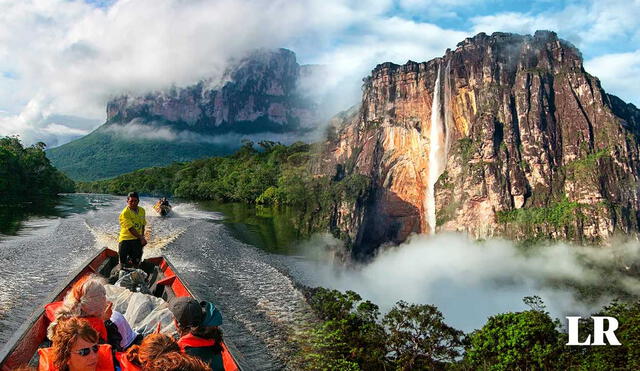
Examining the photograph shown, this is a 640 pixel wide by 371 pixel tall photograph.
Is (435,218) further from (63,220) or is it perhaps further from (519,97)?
(63,220)

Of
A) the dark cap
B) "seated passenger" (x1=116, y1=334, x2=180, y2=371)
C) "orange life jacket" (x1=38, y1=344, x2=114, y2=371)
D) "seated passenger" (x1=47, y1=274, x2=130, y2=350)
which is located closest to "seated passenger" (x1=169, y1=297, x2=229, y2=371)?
the dark cap

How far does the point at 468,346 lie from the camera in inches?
483

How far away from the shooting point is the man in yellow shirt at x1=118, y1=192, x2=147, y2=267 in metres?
9.90

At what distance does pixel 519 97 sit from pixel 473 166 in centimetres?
1085

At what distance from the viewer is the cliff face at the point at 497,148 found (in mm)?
52062

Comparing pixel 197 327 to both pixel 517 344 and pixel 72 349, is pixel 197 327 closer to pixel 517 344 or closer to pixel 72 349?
pixel 72 349

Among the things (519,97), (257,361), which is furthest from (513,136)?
(257,361)

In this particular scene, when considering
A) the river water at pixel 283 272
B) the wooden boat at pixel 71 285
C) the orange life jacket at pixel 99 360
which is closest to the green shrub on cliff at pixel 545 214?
the river water at pixel 283 272

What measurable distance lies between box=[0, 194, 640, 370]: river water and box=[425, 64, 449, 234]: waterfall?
7.19 m

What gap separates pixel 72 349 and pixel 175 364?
110 centimetres

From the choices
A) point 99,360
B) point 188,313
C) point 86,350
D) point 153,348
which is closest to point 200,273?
point 188,313

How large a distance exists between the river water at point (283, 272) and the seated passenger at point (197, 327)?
4.44 metres

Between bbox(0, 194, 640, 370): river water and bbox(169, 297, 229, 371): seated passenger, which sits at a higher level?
bbox(169, 297, 229, 371): seated passenger

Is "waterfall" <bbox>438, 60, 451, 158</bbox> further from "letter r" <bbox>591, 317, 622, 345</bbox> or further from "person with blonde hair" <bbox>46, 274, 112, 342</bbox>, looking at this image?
"person with blonde hair" <bbox>46, 274, 112, 342</bbox>
